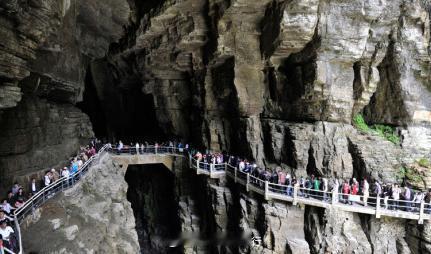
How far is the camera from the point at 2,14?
826 cm

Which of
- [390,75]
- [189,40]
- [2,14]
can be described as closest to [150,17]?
[189,40]

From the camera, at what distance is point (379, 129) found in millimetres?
17391

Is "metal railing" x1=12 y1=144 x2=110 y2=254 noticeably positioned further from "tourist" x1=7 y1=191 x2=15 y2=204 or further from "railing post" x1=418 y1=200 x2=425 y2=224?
"railing post" x1=418 y1=200 x2=425 y2=224

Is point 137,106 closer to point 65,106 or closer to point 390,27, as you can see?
point 65,106

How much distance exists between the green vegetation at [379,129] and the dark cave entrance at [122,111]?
743 inches

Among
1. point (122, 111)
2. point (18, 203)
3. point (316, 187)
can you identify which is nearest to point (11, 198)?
point (18, 203)

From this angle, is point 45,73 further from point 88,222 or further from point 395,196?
point 395,196

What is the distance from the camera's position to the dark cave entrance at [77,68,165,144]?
102 feet

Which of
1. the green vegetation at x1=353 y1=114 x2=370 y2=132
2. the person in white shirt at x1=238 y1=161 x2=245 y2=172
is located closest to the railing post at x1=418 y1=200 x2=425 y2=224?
the green vegetation at x1=353 y1=114 x2=370 y2=132

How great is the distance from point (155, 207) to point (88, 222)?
1784cm

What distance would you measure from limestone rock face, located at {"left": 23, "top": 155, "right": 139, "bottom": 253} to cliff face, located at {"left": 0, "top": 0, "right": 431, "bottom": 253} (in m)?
2.76

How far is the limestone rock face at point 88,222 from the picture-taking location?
9.12m

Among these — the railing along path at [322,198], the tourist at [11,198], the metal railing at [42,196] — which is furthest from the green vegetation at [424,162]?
the tourist at [11,198]

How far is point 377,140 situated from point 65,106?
18535mm
